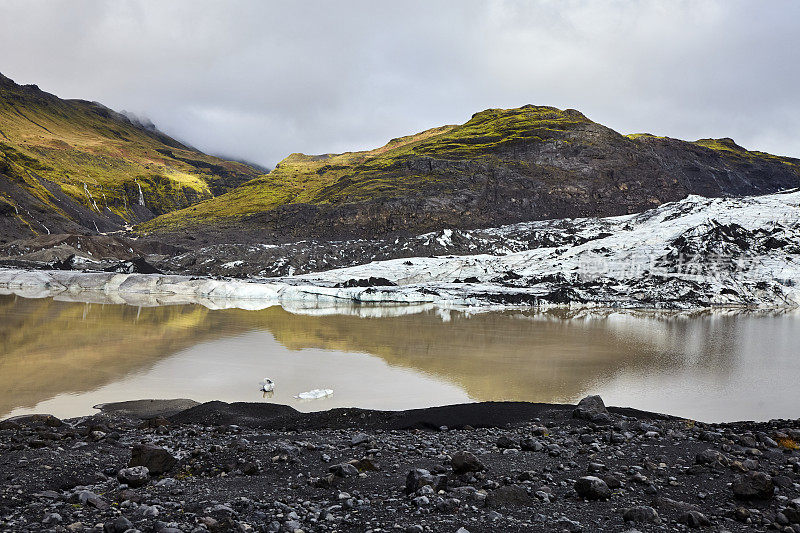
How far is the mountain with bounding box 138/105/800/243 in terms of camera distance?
8156cm

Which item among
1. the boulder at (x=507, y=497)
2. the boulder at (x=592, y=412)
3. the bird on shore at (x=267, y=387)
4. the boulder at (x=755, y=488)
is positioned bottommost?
the bird on shore at (x=267, y=387)

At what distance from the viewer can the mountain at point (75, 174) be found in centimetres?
9131

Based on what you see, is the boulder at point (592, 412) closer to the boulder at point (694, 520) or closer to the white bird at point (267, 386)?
the boulder at point (694, 520)

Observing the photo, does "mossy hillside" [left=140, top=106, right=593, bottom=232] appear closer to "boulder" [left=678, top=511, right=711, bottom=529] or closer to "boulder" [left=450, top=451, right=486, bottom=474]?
"boulder" [left=450, top=451, right=486, bottom=474]

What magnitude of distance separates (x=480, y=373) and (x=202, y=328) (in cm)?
1538

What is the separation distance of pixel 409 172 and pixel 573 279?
5279 cm

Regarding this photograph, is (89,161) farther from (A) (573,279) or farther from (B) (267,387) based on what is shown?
(B) (267,387)

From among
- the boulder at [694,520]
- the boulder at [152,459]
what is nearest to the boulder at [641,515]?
the boulder at [694,520]

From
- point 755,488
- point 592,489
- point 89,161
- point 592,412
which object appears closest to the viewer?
point 755,488

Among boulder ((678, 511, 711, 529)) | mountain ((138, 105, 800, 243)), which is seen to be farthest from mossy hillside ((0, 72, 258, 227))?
boulder ((678, 511, 711, 529))

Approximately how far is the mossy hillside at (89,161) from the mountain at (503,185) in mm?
30414

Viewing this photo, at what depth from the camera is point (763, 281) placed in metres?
43.9

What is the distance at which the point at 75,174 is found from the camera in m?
131

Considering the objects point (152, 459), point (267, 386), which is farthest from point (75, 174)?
point (152, 459)
